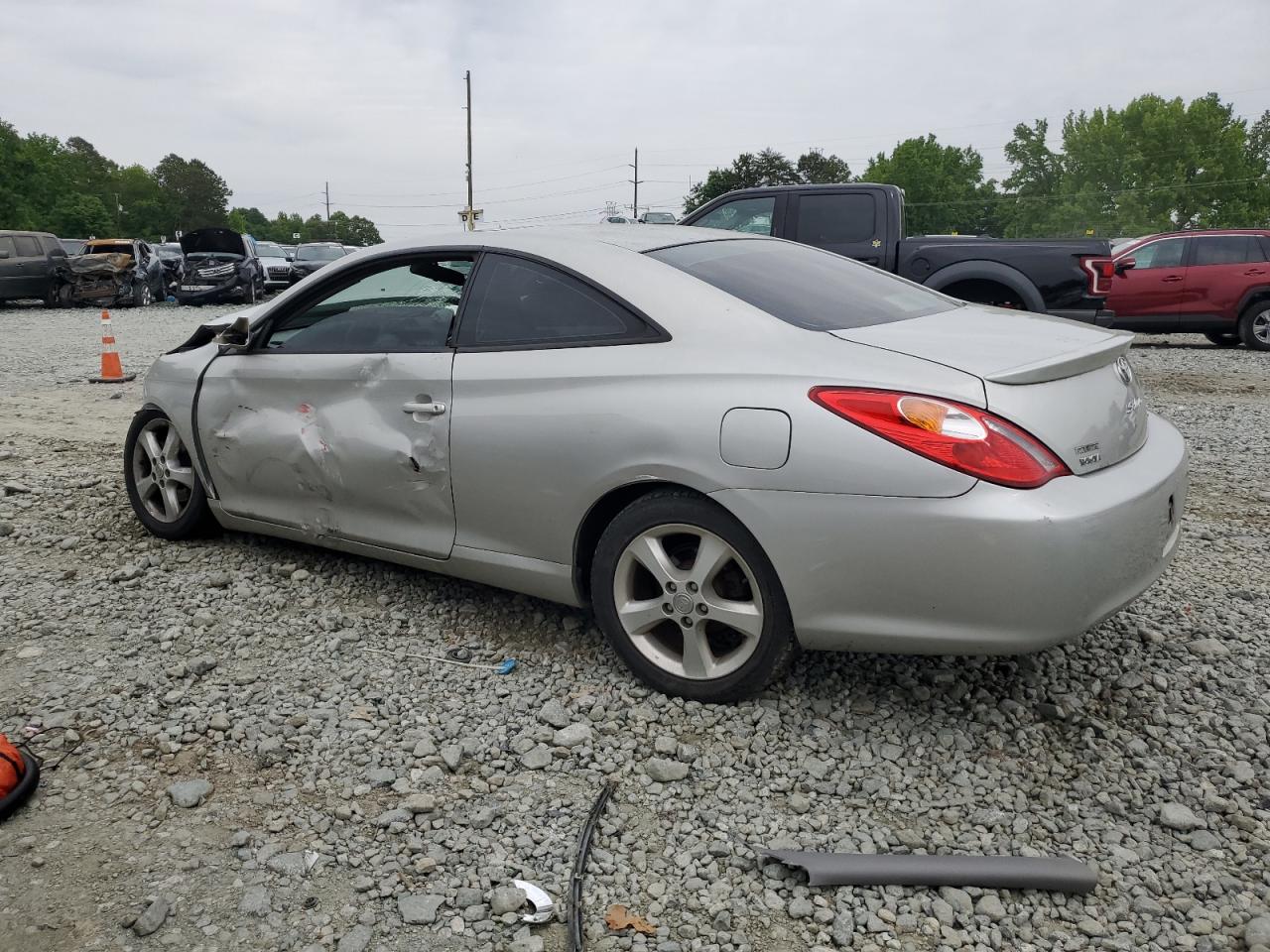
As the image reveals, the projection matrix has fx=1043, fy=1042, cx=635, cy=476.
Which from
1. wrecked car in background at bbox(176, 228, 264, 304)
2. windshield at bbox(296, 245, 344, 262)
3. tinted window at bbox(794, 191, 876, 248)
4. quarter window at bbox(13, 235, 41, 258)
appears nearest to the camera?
tinted window at bbox(794, 191, 876, 248)

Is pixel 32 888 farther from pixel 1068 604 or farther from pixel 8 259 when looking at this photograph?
pixel 8 259

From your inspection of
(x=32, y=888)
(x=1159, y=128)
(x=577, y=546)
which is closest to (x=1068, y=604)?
(x=577, y=546)

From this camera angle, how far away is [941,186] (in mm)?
90750

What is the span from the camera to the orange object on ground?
Result: 284 centimetres

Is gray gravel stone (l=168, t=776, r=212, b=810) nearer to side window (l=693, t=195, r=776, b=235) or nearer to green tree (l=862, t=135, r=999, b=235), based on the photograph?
side window (l=693, t=195, r=776, b=235)

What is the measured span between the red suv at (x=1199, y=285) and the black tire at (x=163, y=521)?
1207 centimetres

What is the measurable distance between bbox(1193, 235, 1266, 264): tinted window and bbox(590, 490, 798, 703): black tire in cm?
1279

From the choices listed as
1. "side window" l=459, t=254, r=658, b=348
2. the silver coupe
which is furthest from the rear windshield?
"side window" l=459, t=254, r=658, b=348

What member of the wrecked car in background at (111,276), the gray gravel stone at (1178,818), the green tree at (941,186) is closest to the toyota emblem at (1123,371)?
the gray gravel stone at (1178,818)

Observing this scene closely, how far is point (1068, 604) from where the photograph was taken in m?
2.72

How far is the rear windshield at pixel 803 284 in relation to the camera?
3.34 meters

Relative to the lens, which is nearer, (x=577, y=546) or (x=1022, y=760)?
(x=1022, y=760)

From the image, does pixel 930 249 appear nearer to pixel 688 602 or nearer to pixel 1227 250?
pixel 1227 250

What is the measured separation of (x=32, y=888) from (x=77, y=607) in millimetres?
1970
